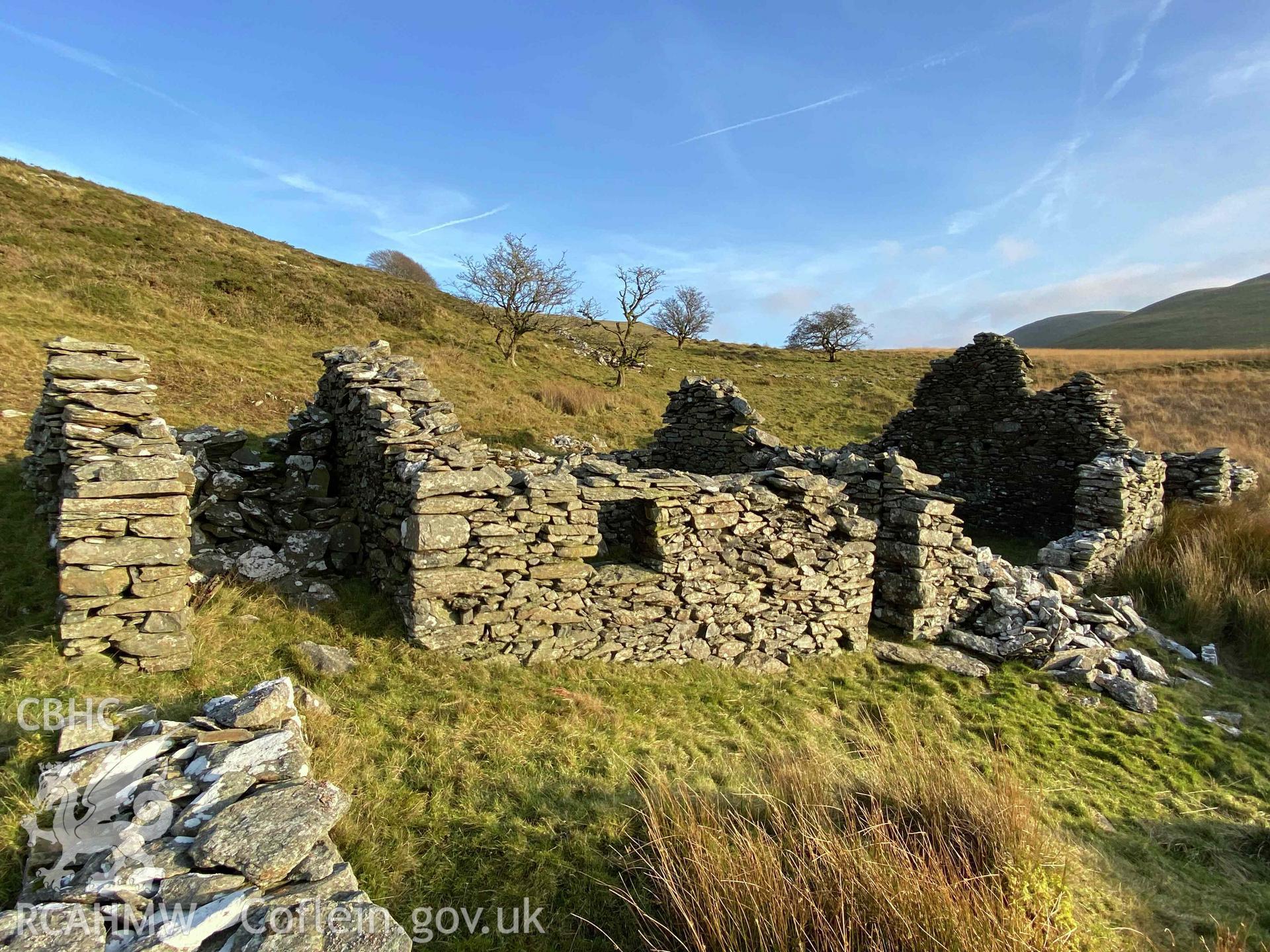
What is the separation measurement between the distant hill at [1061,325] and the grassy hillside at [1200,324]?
37.5 metres

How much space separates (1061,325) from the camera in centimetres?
15262

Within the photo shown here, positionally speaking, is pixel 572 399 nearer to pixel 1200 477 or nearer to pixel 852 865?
pixel 1200 477

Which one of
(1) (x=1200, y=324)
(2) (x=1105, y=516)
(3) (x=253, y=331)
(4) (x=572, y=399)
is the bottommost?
(2) (x=1105, y=516)

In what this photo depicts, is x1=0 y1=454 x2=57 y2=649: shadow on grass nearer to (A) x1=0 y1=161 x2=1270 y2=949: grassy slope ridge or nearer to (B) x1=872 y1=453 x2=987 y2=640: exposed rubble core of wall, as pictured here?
(A) x1=0 y1=161 x2=1270 y2=949: grassy slope ridge

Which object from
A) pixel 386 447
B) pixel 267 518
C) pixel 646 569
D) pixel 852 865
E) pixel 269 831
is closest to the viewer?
pixel 269 831

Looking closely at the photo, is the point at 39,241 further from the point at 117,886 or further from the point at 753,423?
the point at 117,886

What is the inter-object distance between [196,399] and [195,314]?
8888mm

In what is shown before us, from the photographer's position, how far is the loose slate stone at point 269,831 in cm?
271

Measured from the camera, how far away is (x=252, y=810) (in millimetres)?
2963

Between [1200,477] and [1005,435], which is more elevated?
[1005,435]

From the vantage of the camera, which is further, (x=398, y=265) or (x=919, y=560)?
(x=398, y=265)

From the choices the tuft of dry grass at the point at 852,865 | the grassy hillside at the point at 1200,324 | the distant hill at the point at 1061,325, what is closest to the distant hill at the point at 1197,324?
the grassy hillside at the point at 1200,324

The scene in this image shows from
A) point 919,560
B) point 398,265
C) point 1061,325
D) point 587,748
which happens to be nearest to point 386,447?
point 587,748

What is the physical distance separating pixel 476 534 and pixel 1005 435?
46.2 feet
